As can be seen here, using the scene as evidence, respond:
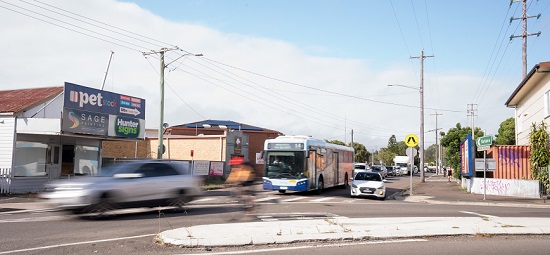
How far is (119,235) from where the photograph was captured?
10.3 meters

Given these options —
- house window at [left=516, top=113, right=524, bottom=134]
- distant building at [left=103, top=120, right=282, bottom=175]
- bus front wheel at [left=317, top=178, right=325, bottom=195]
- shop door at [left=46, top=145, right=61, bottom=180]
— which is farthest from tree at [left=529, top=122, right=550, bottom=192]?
shop door at [left=46, top=145, right=61, bottom=180]

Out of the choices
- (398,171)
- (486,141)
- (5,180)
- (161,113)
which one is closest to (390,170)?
(398,171)

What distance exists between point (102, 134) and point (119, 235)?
15.5m

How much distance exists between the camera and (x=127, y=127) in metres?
26.7

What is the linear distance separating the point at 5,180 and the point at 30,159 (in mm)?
1778

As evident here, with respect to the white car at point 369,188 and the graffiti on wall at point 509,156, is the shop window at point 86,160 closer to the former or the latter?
the white car at point 369,188

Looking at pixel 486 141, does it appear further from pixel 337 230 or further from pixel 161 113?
pixel 161 113

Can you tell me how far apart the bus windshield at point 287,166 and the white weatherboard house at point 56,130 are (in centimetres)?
892

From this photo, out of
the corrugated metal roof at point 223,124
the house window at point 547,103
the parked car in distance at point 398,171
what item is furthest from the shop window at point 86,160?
the parked car in distance at point 398,171

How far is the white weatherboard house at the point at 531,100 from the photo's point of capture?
83.7ft

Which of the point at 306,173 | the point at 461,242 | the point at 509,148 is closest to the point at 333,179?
the point at 306,173

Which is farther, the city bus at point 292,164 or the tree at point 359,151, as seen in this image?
the tree at point 359,151

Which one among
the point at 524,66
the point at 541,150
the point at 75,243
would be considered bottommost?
the point at 75,243

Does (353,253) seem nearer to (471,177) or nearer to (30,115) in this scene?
(30,115)
